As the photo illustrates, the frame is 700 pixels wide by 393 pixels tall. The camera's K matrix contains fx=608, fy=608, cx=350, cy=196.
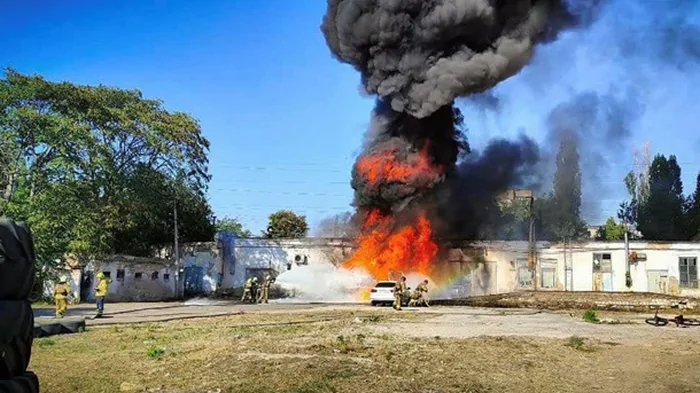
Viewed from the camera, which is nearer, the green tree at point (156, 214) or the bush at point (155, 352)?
the bush at point (155, 352)

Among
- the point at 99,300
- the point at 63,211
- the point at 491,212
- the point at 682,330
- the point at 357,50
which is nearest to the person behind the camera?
the point at 682,330

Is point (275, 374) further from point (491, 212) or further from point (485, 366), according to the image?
point (491, 212)

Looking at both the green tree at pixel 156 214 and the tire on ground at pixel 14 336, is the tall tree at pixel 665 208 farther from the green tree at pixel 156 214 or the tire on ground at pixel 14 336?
the tire on ground at pixel 14 336

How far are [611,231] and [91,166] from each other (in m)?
57.0

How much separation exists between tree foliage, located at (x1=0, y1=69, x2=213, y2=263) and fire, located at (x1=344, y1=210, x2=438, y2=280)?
48.0ft

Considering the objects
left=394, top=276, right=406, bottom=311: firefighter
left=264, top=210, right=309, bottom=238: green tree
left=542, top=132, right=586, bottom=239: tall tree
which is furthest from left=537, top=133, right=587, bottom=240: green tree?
left=394, top=276, right=406, bottom=311: firefighter

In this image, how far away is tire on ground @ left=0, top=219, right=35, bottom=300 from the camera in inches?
213

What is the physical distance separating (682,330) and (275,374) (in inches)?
617

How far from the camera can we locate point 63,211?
3300cm

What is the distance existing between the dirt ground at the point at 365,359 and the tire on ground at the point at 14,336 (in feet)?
12.3

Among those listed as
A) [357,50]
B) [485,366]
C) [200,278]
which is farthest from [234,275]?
[485,366]

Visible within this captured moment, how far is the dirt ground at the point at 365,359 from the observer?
9.85 m

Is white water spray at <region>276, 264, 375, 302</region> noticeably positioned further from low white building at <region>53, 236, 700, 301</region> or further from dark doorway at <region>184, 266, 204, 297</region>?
dark doorway at <region>184, 266, 204, 297</region>

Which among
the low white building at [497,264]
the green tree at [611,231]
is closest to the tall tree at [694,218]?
the green tree at [611,231]
